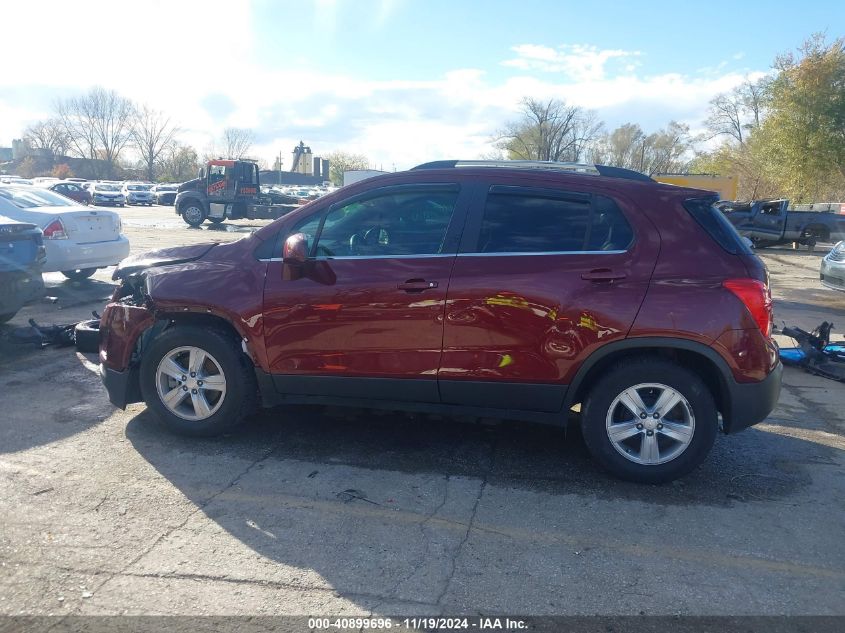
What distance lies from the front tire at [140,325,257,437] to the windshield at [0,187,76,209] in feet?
23.5

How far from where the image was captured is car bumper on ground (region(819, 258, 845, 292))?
34.7ft

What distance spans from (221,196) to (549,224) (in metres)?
24.6

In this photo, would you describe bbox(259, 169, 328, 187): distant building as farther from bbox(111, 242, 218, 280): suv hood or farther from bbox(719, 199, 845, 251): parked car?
bbox(111, 242, 218, 280): suv hood

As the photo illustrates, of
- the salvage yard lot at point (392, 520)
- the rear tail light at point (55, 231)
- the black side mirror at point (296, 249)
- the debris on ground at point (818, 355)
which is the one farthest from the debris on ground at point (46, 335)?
the debris on ground at point (818, 355)

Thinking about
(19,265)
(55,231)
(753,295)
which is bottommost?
(19,265)

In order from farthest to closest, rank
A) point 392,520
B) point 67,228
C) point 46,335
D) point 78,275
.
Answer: point 78,275, point 67,228, point 46,335, point 392,520

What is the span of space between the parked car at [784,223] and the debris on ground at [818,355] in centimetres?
1819

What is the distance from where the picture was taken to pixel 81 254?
1012 cm

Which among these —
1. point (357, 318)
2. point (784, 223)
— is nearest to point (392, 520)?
point (357, 318)

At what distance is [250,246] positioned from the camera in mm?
4520

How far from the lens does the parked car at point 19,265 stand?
6.67 meters

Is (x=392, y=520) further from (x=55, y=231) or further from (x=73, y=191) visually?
(x=73, y=191)

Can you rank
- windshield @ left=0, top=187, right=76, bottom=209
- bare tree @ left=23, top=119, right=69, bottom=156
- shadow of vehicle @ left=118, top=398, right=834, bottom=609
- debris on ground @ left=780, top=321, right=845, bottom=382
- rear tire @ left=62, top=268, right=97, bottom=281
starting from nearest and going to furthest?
shadow of vehicle @ left=118, top=398, right=834, bottom=609 → debris on ground @ left=780, top=321, right=845, bottom=382 → windshield @ left=0, top=187, right=76, bottom=209 → rear tire @ left=62, top=268, right=97, bottom=281 → bare tree @ left=23, top=119, right=69, bottom=156

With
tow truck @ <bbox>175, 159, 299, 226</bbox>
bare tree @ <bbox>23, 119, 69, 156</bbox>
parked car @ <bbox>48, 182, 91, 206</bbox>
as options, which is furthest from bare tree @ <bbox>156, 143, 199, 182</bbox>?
tow truck @ <bbox>175, 159, 299, 226</bbox>
